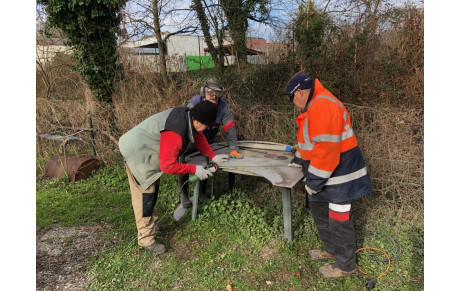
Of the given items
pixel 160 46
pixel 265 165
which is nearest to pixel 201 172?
pixel 265 165

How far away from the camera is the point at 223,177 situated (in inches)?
221

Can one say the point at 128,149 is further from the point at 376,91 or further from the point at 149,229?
the point at 376,91

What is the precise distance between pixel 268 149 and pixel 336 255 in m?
1.96

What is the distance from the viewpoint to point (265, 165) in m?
3.67

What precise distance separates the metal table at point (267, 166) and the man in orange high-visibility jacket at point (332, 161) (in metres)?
0.32

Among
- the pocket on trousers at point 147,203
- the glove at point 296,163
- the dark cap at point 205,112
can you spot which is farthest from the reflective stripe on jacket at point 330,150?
the pocket on trousers at point 147,203

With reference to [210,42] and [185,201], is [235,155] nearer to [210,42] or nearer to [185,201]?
[185,201]

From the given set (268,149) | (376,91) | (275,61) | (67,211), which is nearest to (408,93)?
(376,91)

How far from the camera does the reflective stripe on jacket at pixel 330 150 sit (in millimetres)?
2566

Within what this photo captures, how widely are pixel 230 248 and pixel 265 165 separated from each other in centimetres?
114

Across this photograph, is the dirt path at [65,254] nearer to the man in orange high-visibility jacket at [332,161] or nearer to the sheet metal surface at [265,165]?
the sheet metal surface at [265,165]

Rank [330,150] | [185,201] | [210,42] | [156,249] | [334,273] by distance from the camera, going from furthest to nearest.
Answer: [210,42] < [185,201] < [156,249] < [334,273] < [330,150]

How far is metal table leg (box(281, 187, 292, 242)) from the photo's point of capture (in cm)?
338

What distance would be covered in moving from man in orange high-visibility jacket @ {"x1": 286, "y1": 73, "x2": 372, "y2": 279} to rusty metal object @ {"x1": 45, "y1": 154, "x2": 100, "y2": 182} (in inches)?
186
